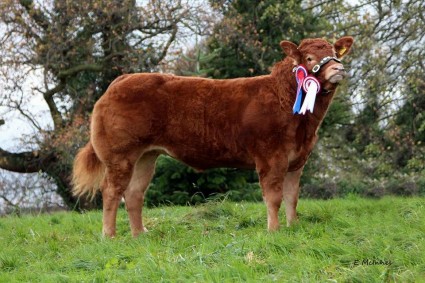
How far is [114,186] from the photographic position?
6.99 meters

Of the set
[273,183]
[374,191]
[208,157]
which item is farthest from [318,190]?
[273,183]

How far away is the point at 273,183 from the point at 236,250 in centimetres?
144

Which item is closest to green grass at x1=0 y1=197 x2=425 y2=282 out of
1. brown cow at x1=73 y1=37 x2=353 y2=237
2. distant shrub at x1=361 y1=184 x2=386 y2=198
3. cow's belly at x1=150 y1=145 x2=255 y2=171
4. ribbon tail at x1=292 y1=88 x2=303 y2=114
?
brown cow at x1=73 y1=37 x2=353 y2=237

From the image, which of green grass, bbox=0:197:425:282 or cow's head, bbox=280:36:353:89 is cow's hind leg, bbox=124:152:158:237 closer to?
green grass, bbox=0:197:425:282

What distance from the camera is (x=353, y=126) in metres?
20.8

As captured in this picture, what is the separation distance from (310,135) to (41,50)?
11279 mm

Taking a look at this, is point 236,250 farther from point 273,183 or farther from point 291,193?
point 291,193

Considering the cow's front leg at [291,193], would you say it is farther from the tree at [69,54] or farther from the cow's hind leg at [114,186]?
the tree at [69,54]

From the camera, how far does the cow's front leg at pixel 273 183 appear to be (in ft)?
21.0

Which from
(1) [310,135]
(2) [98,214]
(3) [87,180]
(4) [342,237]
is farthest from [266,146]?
(2) [98,214]

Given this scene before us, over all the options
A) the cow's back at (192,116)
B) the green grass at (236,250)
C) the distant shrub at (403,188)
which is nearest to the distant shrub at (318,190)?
the distant shrub at (403,188)

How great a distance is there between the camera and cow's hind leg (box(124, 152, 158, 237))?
7223 mm

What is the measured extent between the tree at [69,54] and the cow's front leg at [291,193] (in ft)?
30.4

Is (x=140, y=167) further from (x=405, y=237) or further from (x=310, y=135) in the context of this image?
(x=405, y=237)
